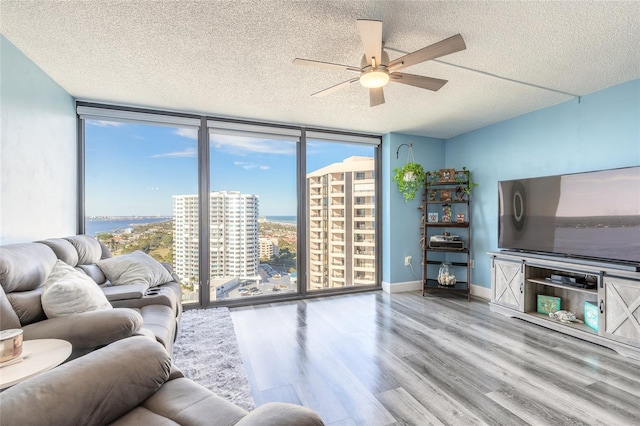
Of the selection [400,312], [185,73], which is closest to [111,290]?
[185,73]

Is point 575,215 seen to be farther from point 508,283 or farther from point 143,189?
point 143,189

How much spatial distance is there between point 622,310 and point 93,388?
3649mm

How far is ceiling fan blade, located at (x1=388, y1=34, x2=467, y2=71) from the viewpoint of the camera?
5.68ft

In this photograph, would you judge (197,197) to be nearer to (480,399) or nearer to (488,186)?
(480,399)

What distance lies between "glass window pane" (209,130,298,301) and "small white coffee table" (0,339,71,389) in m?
2.50

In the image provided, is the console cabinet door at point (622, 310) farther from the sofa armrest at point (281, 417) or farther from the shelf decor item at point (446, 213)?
the sofa armrest at point (281, 417)

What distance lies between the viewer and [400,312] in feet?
11.8

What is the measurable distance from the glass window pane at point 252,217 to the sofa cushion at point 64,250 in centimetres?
163

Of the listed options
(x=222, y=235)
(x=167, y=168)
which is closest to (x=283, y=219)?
(x=222, y=235)

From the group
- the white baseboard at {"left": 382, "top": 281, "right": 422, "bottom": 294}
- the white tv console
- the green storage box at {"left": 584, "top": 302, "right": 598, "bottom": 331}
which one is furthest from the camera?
the white baseboard at {"left": 382, "top": 281, "right": 422, "bottom": 294}

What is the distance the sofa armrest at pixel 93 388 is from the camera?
0.84 metres

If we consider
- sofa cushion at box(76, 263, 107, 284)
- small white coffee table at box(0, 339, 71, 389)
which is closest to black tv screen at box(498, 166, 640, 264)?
small white coffee table at box(0, 339, 71, 389)

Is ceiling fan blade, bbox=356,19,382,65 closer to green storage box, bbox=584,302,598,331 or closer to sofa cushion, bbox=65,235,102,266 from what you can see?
sofa cushion, bbox=65,235,102,266

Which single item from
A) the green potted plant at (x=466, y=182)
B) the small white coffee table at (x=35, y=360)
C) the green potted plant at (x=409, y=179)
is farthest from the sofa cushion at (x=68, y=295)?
the green potted plant at (x=466, y=182)
